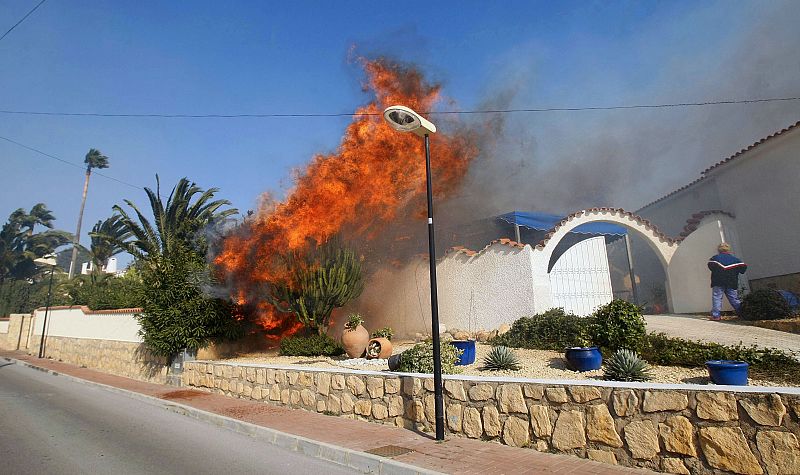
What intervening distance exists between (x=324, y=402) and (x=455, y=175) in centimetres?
924

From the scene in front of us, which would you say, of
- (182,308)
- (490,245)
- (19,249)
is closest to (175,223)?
(182,308)

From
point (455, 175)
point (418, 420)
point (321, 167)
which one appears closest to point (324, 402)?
point (418, 420)

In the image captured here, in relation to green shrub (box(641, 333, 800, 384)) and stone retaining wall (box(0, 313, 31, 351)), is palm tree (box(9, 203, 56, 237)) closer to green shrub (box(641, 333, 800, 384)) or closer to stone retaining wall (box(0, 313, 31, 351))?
stone retaining wall (box(0, 313, 31, 351))

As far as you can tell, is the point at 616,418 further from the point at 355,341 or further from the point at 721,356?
the point at 355,341

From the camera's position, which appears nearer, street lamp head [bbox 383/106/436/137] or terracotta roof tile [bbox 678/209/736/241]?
street lamp head [bbox 383/106/436/137]

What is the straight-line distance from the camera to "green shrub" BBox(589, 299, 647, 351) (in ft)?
24.2

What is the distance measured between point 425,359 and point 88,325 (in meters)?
21.6

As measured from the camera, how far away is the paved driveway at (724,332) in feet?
27.1

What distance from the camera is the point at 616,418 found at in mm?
4902

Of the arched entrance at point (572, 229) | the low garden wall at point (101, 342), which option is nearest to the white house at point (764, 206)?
the arched entrance at point (572, 229)

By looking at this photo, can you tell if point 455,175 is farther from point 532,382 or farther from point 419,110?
point 532,382

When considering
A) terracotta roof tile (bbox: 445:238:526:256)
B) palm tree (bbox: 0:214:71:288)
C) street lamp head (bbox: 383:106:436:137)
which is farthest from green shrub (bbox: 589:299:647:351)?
palm tree (bbox: 0:214:71:288)

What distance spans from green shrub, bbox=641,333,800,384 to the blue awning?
267 inches

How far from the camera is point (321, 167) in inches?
544
